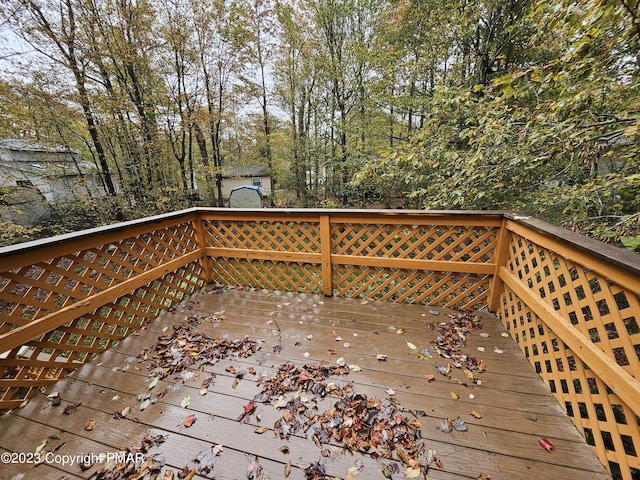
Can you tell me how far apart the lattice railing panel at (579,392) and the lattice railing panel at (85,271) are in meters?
3.45

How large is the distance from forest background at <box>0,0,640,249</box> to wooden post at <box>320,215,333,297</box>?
1.28 metres

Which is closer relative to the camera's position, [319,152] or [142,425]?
[142,425]

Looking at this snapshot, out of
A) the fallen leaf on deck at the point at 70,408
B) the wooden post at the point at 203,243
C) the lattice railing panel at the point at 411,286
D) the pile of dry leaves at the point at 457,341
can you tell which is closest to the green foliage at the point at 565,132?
the lattice railing panel at the point at 411,286

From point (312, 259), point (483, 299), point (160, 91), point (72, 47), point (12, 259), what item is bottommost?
point (483, 299)

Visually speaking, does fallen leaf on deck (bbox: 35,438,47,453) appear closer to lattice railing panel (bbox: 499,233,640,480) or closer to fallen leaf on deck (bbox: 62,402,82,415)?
fallen leaf on deck (bbox: 62,402,82,415)

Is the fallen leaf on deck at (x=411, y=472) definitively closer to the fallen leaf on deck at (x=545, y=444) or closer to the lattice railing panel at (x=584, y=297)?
the fallen leaf on deck at (x=545, y=444)

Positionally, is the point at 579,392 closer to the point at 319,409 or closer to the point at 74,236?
the point at 319,409

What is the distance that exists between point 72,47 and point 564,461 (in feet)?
30.5

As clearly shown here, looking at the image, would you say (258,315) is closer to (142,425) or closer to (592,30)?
(142,425)

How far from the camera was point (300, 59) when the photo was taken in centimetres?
877

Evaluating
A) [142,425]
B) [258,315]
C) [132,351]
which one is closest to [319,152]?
[258,315]

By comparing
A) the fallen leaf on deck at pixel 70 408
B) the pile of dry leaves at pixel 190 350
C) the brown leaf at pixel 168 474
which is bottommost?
the fallen leaf on deck at pixel 70 408

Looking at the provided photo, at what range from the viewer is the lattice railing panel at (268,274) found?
3.02m

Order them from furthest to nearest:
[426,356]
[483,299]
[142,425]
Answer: [483,299], [426,356], [142,425]
